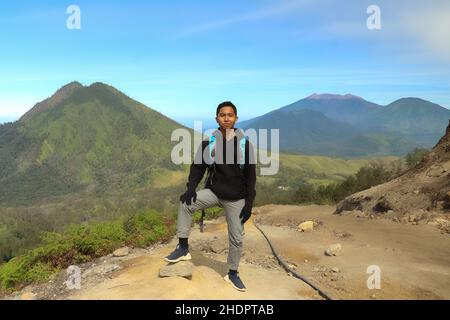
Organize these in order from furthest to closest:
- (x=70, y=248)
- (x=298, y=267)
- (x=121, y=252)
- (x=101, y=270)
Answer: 1. (x=121, y=252)
2. (x=70, y=248)
3. (x=298, y=267)
4. (x=101, y=270)

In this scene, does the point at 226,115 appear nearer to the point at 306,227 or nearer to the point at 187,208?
the point at 187,208

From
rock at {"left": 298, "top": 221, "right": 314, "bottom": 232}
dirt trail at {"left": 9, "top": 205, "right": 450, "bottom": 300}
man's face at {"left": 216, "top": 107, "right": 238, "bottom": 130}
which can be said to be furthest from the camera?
rock at {"left": 298, "top": 221, "right": 314, "bottom": 232}

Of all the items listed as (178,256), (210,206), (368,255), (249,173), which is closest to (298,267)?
(368,255)

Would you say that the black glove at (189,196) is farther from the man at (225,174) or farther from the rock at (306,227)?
the rock at (306,227)

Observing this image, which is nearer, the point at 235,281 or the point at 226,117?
the point at 226,117

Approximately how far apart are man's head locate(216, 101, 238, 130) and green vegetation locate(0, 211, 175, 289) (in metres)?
6.21

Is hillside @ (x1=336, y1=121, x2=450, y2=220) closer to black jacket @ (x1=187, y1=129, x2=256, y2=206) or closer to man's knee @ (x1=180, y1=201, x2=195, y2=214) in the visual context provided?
black jacket @ (x1=187, y1=129, x2=256, y2=206)

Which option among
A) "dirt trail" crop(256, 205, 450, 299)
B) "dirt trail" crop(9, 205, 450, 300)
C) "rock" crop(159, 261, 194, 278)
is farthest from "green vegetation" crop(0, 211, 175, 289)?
"rock" crop(159, 261, 194, 278)

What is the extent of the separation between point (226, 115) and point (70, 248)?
6.69m

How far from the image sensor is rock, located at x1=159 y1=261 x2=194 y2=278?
6164mm

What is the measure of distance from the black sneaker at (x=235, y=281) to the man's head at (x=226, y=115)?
2.33 metres

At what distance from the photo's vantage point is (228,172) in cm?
573

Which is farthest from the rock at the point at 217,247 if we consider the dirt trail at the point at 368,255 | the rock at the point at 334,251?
the rock at the point at 334,251
